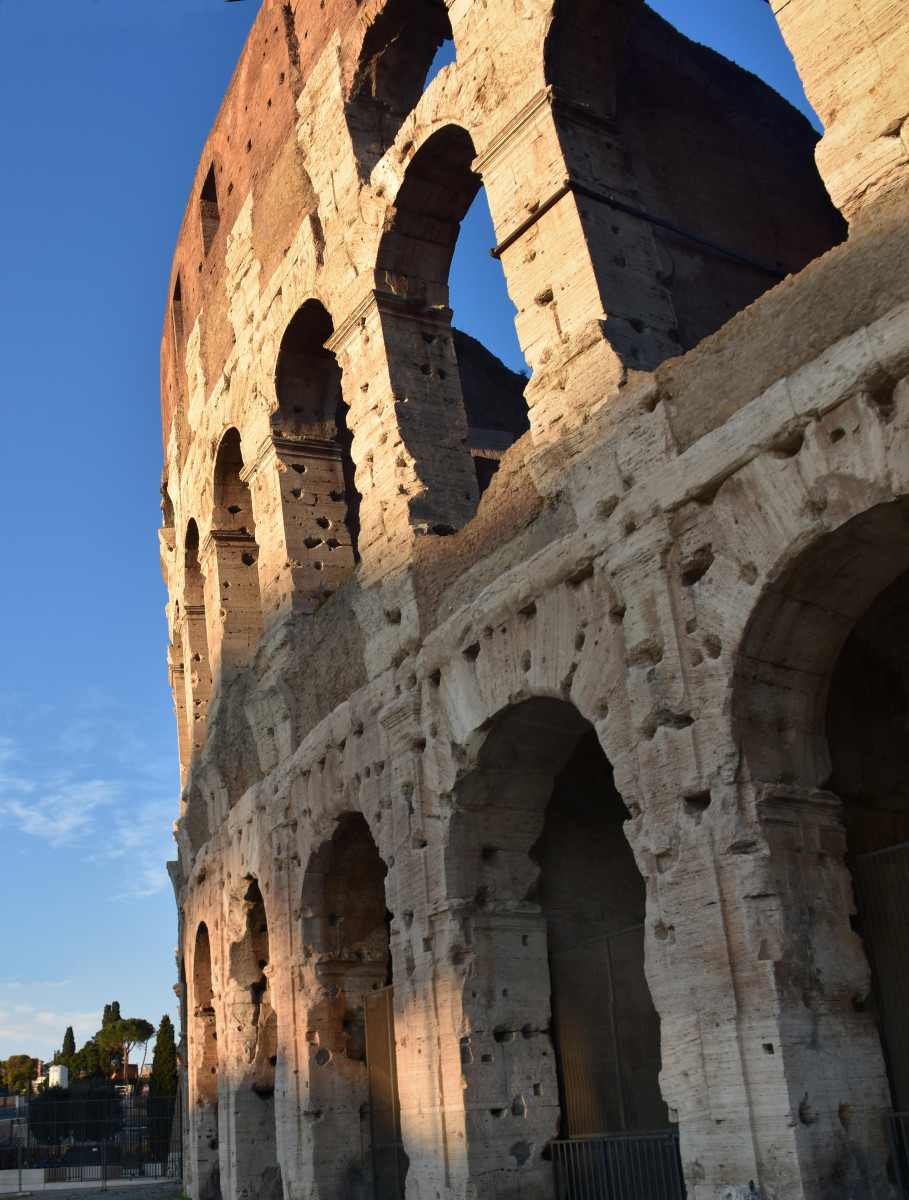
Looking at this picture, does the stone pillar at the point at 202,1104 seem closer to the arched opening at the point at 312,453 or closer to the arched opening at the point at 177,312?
the arched opening at the point at 312,453

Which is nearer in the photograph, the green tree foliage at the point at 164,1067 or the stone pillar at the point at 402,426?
the stone pillar at the point at 402,426

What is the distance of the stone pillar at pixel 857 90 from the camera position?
15.5 ft

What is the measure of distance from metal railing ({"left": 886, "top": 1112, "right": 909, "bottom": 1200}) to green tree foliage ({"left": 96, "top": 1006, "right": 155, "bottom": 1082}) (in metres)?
43.5

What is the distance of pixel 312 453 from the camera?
10.3m

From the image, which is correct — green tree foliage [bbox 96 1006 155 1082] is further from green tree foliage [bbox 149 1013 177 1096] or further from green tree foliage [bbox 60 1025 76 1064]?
green tree foliage [bbox 149 1013 177 1096]

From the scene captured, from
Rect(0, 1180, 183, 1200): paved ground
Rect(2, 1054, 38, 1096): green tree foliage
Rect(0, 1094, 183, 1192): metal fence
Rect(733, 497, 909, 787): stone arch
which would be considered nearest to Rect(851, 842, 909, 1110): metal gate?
Rect(733, 497, 909, 787): stone arch

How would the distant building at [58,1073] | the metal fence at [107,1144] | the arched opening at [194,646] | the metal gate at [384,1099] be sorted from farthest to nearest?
the distant building at [58,1073] < the metal fence at [107,1144] < the arched opening at [194,646] < the metal gate at [384,1099]

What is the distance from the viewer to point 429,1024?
6680 mm

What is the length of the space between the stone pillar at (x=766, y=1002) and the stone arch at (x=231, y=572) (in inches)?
Result: 290

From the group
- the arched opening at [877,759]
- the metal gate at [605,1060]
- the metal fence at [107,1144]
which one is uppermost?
the arched opening at [877,759]

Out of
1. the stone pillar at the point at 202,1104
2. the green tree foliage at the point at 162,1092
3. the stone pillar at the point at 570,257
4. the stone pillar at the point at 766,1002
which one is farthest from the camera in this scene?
the green tree foliage at the point at 162,1092

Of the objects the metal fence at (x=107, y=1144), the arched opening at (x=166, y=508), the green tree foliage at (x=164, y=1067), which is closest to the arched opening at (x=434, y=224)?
the arched opening at (x=166, y=508)

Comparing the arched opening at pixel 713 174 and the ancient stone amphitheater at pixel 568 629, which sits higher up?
the arched opening at pixel 713 174

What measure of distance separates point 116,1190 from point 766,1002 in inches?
595
